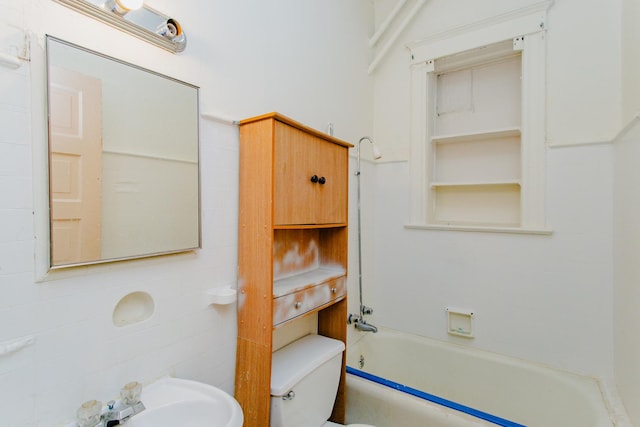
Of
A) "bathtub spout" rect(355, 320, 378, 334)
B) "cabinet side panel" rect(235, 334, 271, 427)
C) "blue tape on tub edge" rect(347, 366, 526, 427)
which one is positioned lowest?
"blue tape on tub edge" rect(347, 366, 526, 427)

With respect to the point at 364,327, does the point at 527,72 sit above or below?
above

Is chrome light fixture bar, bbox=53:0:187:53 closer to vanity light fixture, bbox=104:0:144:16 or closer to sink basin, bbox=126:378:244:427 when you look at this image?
vanity light fixture, bbox=104:0:144:16

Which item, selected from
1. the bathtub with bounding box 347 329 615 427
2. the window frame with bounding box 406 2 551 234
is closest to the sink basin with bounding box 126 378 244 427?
the bathtub with bounding box 347 329 615 427

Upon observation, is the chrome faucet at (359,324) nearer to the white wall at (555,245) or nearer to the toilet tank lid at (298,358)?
the white wall at (555,245)

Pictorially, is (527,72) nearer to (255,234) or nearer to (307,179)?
A: (307,179)

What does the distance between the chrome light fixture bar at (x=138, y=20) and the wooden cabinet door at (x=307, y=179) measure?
0.45 m

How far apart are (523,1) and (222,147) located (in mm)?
2070

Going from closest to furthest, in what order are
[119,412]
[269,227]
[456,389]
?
[119,412] < [269,227] < [456,389]

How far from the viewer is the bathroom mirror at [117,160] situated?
32.2 inches

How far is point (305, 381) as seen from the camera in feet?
4.34

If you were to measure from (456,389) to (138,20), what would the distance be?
8.37 ft

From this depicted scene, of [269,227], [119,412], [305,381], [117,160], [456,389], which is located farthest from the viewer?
[456,389]

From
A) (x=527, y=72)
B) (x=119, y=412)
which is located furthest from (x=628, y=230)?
(x=119, y=412)

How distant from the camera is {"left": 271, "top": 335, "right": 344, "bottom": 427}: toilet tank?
120 cm
